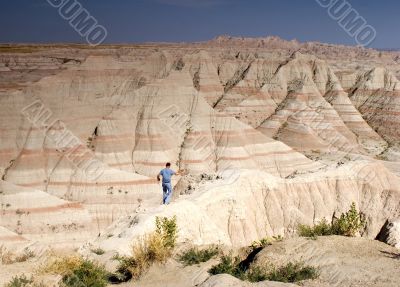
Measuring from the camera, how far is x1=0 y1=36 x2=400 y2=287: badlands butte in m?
17.0

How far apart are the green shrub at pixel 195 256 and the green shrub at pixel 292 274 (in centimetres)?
181

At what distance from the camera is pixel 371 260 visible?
35.8 feet

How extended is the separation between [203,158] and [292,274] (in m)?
46.1

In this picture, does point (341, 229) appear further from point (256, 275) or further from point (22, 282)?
point (22, 282)

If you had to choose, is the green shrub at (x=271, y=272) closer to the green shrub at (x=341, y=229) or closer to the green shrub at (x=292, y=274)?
the green shrub at (x=292, y=274)

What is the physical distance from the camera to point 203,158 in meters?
55.9

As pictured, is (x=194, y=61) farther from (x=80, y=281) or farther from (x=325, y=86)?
(x=80, y=281)

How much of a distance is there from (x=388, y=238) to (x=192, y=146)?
36.9 m

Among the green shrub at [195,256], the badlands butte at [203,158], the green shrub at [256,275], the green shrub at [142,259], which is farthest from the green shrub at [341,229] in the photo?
the green shrub at [142,259]

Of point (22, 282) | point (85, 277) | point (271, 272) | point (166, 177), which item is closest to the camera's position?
point (22, 282)

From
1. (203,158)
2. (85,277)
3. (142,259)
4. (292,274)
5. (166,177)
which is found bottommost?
(292,274)

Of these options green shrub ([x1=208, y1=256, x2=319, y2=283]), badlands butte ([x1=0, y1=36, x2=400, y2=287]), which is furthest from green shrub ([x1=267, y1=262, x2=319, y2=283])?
badlands butte ([x1=0, y1=36, x2=400, y2=287])

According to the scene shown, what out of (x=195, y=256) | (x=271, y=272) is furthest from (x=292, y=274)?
(x=195, y=256)

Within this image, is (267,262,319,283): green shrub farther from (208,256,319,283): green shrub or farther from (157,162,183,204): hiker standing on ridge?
(157,162,183,204): hiker standing on ridge
